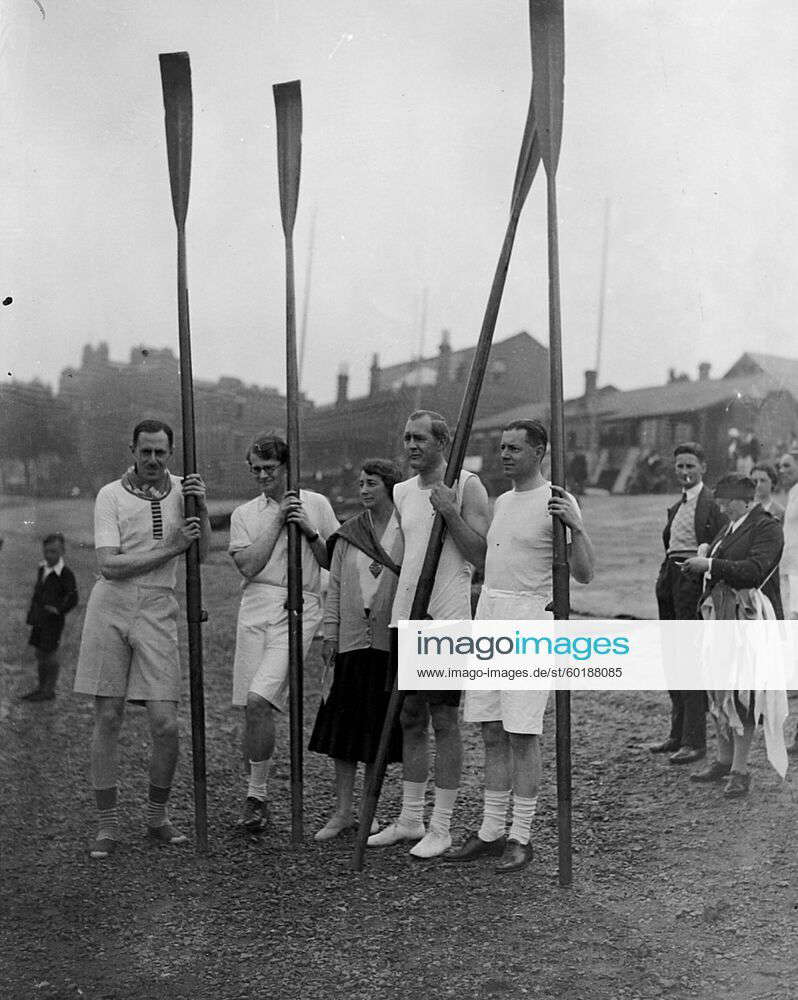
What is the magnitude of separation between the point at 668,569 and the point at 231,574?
1.46m

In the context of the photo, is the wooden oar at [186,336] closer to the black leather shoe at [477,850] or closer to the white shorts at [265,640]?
the white shorts at [265,640]

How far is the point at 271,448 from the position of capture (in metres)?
3.37

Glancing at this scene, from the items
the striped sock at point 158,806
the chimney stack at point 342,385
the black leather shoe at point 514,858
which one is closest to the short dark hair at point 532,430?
the chimney stack at point 342,385

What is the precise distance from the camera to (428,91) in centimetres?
317

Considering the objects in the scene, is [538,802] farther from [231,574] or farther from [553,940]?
[231,574]

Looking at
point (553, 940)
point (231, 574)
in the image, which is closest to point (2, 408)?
point (231, 574)

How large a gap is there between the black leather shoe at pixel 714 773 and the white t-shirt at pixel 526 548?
69 cm

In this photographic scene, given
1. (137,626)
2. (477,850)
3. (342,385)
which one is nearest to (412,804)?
(477,850)

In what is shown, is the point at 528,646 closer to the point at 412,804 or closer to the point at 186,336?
the point at 412,804

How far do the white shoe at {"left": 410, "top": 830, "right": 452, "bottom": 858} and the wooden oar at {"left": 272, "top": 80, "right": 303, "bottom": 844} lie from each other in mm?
403

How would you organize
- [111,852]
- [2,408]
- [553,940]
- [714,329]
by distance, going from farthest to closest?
[2,408] < [111,852] < [714,329] < [553,940]

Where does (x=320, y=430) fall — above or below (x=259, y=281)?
below

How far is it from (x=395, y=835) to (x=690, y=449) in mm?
1478

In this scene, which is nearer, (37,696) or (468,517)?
(468,517)
